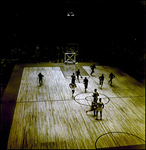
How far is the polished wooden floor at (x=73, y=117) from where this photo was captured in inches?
307

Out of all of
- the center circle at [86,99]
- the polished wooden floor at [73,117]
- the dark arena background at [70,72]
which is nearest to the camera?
the polished wooden floor at [73,117]

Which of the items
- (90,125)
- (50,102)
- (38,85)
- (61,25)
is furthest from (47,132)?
(61,25)

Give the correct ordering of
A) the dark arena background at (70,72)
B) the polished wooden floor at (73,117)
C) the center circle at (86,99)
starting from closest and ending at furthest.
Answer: the polished wooden floor at (73,117), the dark arena background at (70,72), the center circle at (86,99)

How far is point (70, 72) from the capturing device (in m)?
18.0

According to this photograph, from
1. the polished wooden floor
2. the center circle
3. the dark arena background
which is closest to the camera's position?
the polished wooden floor

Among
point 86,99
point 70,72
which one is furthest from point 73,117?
point 70,72

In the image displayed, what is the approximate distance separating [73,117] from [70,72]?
866cm

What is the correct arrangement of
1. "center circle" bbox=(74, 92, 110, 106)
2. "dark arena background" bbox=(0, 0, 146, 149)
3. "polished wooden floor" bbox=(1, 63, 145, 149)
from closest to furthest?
"polished wooden floor" bbox=(1, 63, 145, 149) < "dark arena background" bbox=(0, 0, 146, 149) < "center circle" bbox=(74, 92, 110, 106)

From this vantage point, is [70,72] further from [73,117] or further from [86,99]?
[73,117]

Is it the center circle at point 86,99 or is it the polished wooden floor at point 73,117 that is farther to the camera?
the center circle at point 86,99

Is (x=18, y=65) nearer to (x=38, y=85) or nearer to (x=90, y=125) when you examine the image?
(x=38, y=85)

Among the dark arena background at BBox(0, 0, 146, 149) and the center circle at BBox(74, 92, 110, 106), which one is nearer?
the dark arena background at BBox(0, 0, 146, 149)

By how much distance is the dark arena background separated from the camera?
8297mm

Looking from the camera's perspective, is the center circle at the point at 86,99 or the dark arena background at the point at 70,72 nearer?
the dark arena background at the point at 70,72
